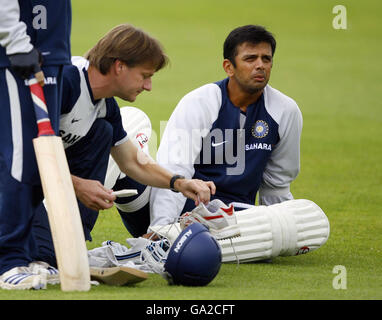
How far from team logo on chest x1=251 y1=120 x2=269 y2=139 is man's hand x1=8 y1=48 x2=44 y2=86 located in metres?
2.25

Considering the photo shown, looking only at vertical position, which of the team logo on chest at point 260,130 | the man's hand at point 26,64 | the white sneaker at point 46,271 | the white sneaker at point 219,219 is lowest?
the white sneaker at point 46,271

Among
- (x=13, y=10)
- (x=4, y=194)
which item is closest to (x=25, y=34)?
(x=13, y=10)

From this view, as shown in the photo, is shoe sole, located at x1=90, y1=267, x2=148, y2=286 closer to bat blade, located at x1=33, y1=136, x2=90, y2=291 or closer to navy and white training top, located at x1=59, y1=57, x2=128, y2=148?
bat blade, located at x1=33, y1=136, x2=90, y2=291

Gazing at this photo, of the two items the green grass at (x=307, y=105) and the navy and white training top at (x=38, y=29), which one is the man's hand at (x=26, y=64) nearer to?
the navy and white training top at (x=38, y=29)

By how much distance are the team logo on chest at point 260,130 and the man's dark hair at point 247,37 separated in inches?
19.4

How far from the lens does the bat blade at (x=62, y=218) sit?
4.30 metres

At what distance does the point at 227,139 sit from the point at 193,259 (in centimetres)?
179

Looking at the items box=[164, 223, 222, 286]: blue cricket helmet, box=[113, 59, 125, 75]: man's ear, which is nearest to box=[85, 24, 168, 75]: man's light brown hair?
box=[113, 59, 125, 75]: man's ear

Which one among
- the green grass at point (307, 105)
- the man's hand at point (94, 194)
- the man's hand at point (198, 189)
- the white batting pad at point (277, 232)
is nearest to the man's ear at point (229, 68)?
the white batting pad at point (277, 232)

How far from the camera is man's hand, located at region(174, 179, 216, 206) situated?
5051mm

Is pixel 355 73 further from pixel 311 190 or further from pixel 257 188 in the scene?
pixel 257 188

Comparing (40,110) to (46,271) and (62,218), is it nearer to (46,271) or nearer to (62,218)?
(62,218)

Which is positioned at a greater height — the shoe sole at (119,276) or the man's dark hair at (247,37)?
the man's dark hair at (247,37)

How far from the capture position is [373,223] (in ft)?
24.3
